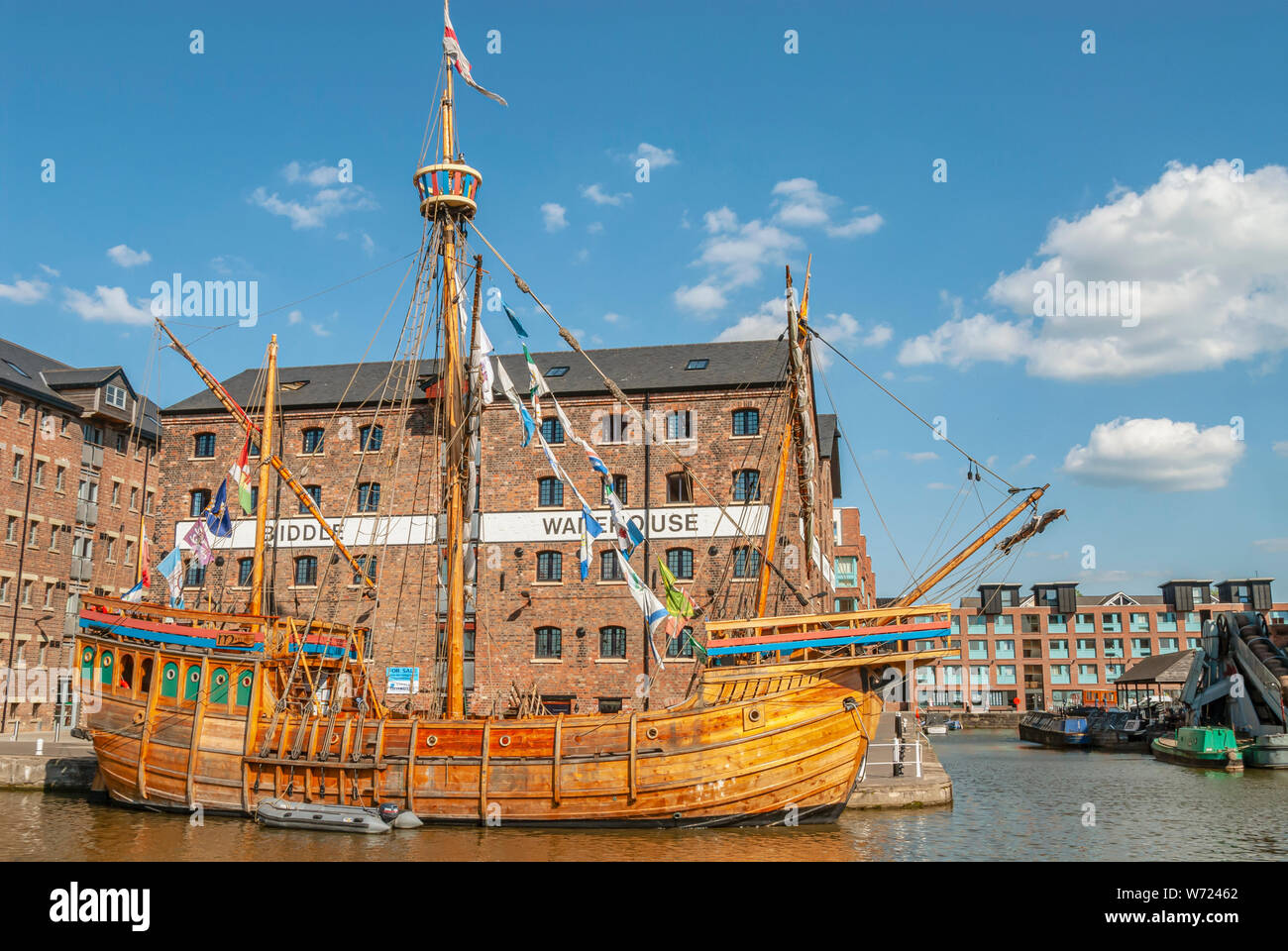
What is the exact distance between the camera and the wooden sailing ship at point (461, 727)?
20.2 metres

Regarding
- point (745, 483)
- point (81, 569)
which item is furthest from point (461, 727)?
point (81, 569)

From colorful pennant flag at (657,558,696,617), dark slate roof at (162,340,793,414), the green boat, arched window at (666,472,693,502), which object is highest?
dark slate roof at (162,340,793,414)

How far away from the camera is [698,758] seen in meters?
20.1

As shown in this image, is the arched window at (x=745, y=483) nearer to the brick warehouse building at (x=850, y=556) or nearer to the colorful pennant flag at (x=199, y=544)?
the colorful pennant flag at (x=199, y=544)

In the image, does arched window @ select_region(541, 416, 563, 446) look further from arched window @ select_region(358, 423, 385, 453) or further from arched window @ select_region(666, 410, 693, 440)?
arched window @ select_region(358, 423, 385, 453)

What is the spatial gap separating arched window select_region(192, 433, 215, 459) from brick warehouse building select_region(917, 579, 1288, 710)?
7694 centimetres

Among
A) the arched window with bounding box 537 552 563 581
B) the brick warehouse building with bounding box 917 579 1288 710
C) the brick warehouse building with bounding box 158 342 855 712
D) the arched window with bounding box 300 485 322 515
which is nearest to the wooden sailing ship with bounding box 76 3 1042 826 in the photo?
the brick warehouse building with bounding box 158 342 855 712

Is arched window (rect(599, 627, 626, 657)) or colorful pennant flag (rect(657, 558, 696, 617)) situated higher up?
colorful pennant flag (rect(657, 558, 696, 617))

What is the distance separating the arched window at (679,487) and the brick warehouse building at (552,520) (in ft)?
0.19

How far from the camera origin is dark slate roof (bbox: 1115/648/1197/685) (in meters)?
60.8

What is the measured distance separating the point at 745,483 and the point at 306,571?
53.3ft

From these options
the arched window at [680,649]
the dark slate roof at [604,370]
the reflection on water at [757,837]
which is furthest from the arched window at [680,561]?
the reflection on water at [757,837]
